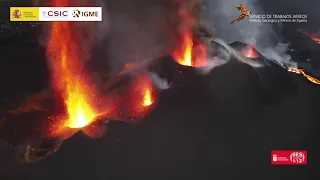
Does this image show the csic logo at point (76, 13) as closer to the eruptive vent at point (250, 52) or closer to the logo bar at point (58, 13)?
the logo bar at point (58, 13)

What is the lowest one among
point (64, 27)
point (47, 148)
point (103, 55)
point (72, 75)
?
point (47, 148)

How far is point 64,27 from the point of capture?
5.42 feet

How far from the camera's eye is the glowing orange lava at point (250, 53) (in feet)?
5.47

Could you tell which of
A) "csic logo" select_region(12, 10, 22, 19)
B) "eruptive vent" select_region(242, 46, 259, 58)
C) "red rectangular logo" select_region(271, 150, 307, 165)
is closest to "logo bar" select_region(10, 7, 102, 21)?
"csic logo" select_region(12, 10, 22, 19)

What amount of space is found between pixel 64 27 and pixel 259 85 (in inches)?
48.1

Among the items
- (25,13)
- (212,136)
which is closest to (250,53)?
(212,136)

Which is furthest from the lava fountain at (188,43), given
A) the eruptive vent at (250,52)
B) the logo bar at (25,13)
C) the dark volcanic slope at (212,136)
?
the logo bar at (25,13)

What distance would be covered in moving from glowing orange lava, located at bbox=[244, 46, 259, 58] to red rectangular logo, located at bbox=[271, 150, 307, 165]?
59 cm

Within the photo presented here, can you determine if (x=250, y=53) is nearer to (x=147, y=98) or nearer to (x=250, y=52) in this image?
(x=250, y=52)

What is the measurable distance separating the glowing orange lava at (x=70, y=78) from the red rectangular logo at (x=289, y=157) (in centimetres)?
111

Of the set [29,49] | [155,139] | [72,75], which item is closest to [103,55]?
[72,75]

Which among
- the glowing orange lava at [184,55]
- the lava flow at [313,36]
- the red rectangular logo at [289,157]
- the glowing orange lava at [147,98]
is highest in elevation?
the lava flow at [313,36]

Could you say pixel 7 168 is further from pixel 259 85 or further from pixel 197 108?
pixel 259 85

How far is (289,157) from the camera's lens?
165 centimetres
